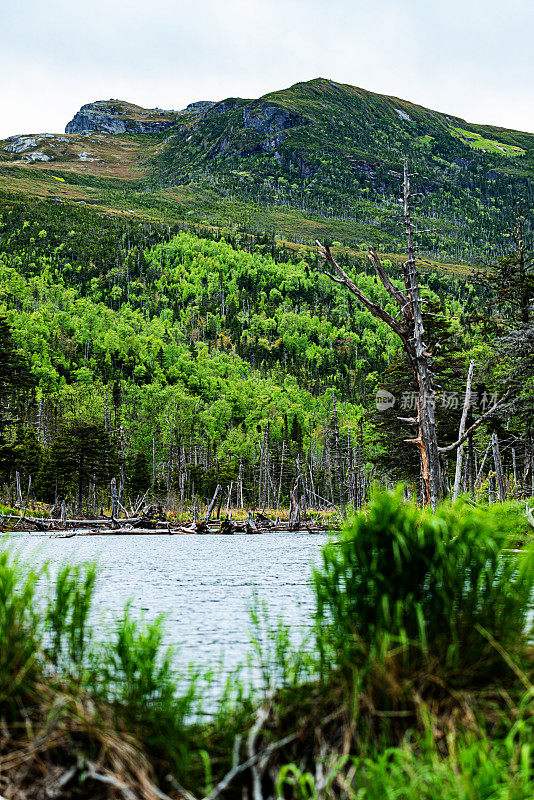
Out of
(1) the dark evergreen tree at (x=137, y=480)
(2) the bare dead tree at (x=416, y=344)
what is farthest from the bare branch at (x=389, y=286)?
(1) the dark evergreen tree at (x=137, y=480)

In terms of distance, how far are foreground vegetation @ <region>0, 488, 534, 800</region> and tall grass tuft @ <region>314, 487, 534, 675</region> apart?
12mm

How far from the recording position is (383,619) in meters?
4.48

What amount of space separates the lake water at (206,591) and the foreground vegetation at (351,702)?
22.8 inches

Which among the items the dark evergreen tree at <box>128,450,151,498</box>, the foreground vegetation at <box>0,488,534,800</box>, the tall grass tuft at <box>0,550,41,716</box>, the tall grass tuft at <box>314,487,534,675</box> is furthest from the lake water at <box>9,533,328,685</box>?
the dark evergreen tree at <box>128,450,151,498</box>

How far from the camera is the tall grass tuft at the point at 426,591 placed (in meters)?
4.26

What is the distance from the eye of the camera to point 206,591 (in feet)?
52.7

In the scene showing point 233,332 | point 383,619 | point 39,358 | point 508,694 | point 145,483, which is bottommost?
point 145,483

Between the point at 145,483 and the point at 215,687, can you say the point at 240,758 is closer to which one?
the point at 215,687

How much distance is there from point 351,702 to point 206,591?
12.7 meters

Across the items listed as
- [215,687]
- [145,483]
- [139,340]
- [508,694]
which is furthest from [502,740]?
[139,340]

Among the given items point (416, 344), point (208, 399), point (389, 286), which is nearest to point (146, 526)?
point (416, 344)

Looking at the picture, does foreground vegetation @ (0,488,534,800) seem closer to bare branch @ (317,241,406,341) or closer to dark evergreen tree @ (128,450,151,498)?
bare branch @ (317,241,406,341)

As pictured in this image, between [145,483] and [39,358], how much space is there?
2598 inches

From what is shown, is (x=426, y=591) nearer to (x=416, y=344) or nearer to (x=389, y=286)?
(x=389, y=286)
